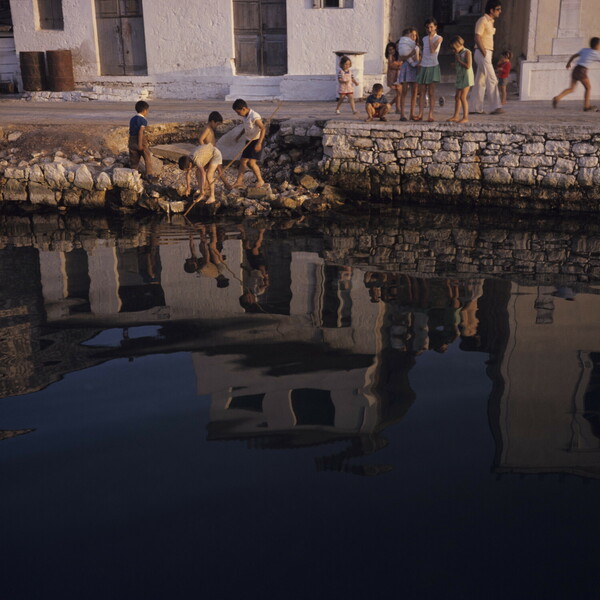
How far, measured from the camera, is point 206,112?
1303 cm

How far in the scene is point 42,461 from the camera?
158 inches

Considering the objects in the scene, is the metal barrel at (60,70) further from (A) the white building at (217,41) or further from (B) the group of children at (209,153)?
(B) the group of children at (209,153)

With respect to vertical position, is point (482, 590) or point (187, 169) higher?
point (187, 169)

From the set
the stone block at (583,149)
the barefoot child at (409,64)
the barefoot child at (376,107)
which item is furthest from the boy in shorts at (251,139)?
the stone block at (583,149)

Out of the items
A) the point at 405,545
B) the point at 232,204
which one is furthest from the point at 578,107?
the point at 405,545

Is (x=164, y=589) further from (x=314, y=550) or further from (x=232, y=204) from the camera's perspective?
(x=232, y=204)

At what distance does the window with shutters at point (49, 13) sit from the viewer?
17156mm

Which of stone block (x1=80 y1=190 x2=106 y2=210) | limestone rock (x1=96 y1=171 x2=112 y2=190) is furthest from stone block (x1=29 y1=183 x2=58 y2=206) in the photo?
limestone rock (x1=96 y1=171 x2=112 y2=190)

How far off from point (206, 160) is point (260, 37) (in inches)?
292

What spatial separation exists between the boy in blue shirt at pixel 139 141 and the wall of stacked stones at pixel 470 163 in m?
2.55

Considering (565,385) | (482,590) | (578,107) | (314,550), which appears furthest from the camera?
(578,107)

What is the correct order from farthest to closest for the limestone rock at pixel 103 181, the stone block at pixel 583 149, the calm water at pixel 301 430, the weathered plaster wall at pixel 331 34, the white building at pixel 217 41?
the white building at pixel 217 41, the weathered plaster wall at pixel 331 34, the limestone rock at pixel 103 181, the stone block at pixel 583 149, the calm water at pixel 301 430

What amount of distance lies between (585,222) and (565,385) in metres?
5.31

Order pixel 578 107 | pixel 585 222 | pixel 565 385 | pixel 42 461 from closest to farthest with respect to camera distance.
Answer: pixel 42 461 → pixel 565 385 → pixel 585 222 → pixel 578 107
